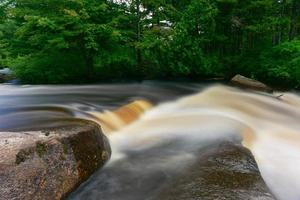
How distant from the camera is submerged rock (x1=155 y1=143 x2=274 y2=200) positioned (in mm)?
4391

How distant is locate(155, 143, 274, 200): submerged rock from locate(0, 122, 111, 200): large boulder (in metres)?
1.28

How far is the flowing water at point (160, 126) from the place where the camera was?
17.3 ft

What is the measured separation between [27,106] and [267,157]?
17.5 ft

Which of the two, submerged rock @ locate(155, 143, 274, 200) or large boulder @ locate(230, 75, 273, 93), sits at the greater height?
large boulder @ locate(230, 75, 273, 93)

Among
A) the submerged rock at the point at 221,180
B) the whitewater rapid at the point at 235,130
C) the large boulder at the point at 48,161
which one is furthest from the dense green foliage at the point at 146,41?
the submerged rock at the point at 221,180

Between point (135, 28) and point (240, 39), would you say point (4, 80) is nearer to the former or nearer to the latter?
point (135, 28)

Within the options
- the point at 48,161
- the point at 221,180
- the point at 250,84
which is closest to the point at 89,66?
the point at 250,84

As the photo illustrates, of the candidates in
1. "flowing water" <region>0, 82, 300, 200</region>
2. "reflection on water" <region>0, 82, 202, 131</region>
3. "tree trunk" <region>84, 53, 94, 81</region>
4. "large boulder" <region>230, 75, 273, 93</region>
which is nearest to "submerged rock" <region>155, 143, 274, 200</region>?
"flowing water" <region>0, 82, 300, 200</region>

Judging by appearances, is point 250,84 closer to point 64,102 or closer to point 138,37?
point 138,37

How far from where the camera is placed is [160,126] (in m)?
7.82

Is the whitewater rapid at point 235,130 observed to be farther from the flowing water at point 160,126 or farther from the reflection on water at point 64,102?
the reflection on water at point 64,102

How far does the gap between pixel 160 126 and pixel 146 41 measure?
24.3 ft

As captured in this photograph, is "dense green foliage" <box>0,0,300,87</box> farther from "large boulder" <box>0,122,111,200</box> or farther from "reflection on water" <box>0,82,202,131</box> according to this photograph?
"large boulder" <box>0,122,111,200</box>

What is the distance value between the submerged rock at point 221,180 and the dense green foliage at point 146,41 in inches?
348
